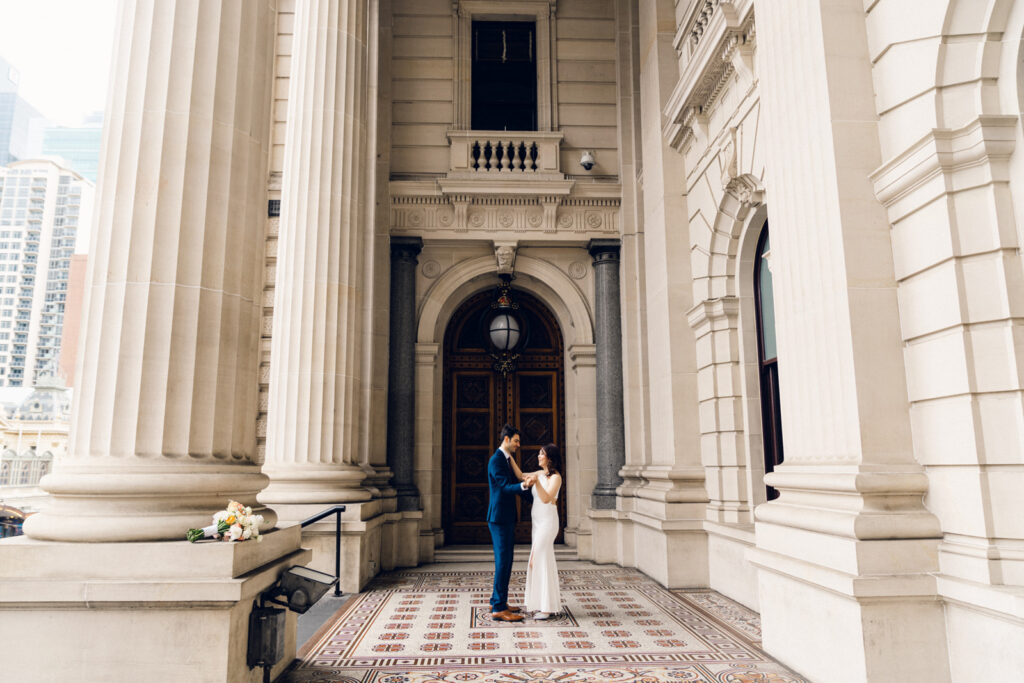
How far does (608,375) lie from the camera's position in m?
10.7

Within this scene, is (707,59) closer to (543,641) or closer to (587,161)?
(587,161)

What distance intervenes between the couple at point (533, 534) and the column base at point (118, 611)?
3.21m

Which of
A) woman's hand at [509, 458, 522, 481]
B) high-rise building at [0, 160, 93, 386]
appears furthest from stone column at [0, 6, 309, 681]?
high-rise building at [0, 160, 93, 386]

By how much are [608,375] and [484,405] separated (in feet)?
8.11

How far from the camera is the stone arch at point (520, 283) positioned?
1128 cm

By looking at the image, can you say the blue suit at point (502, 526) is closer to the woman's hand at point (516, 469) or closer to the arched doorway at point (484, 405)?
the woman's hand at point (516, 469)

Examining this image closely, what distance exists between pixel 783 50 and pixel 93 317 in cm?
527

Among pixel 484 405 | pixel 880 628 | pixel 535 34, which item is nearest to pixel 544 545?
pixel 880 628

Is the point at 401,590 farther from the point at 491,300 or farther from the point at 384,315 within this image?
the point at 491,300

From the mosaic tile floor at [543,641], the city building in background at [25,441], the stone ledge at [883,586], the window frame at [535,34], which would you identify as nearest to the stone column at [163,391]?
the mosaic tile floor at [543,641]

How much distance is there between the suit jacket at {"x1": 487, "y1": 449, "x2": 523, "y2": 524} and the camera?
20.6ft

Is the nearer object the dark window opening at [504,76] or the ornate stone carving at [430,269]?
the ornate stone carving at [430,269]

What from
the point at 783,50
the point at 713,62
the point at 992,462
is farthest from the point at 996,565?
the point at 713,62

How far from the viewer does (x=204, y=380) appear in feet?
12.4
